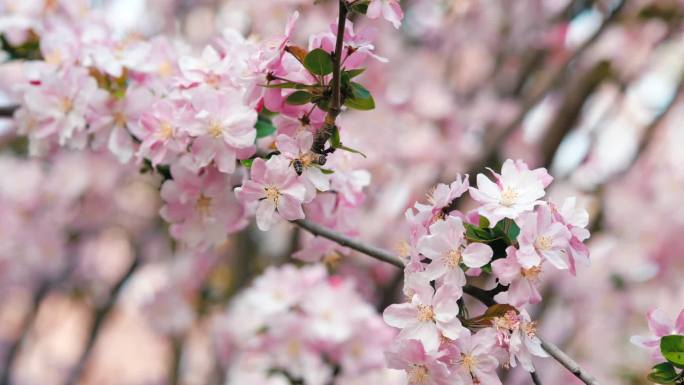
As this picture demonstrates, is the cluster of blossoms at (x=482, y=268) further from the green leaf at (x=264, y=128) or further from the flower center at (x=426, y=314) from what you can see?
the green leaf at (x=264, y=128)

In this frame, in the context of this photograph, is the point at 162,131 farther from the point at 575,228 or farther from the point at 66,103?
the point at 575,228

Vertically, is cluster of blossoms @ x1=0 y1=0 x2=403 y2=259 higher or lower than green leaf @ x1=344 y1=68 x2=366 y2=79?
lower

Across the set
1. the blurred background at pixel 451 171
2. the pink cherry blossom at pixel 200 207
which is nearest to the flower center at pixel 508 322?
the pink cherry blossom at pixel 200 207

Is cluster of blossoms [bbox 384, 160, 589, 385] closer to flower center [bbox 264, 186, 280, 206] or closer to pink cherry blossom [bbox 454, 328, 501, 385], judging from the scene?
pink cherry blossom [bbox 454, 328, 501, 385]

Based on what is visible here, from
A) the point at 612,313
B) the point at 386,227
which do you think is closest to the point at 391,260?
the point at 386,227

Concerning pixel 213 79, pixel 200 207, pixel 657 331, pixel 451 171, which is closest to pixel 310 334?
pixel 200 207

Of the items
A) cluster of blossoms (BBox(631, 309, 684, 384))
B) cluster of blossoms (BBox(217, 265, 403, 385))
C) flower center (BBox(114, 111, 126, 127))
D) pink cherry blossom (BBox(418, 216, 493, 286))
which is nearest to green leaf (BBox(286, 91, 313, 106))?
pink cherry blossom (BBox(418, 216, 493, 286))

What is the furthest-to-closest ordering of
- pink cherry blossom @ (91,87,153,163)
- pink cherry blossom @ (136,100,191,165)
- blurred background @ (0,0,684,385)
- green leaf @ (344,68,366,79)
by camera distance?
blurred background @ (0,0,684,385) → pink cherry blossom @ (91,87,153,163) → pink cherry blossom @ (136,100,191,165) → green leaf @ (344,68,366,79)
